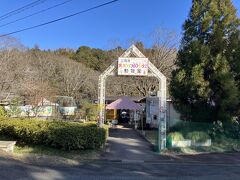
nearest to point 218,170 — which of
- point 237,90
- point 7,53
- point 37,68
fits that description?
point 237,90

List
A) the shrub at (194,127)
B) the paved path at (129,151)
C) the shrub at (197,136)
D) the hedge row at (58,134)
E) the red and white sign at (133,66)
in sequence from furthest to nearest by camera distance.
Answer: the shrub at (194,127), the red and white sign at (133,66), the shrub at (197,136), the paved path at (129,151), the hedge row at (58,134)

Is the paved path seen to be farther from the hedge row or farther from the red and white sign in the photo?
the red and white sign

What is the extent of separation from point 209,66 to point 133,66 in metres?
4.49

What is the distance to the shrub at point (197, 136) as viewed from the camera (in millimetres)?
18672

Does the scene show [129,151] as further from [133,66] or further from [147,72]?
[133,66]

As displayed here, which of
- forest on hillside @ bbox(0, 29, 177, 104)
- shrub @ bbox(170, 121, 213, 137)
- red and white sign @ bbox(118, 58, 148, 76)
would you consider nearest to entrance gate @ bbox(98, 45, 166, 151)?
red and white sign @ bbox(118, 58, 148, 76)

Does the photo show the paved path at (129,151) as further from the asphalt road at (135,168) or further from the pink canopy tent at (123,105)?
the pink canopy tent at (123,105)

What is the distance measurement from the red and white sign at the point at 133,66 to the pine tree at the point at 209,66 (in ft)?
8.29

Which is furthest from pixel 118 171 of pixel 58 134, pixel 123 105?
pixel 123 105

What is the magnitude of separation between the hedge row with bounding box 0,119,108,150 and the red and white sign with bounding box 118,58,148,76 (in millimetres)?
3947

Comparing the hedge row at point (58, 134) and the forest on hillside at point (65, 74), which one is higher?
the forest on hillside at point (65, 74)

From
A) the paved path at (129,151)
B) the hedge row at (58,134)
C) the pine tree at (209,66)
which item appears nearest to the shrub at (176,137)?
the paved path at (129,151)

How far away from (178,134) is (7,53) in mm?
27463

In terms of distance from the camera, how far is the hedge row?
14789mm
